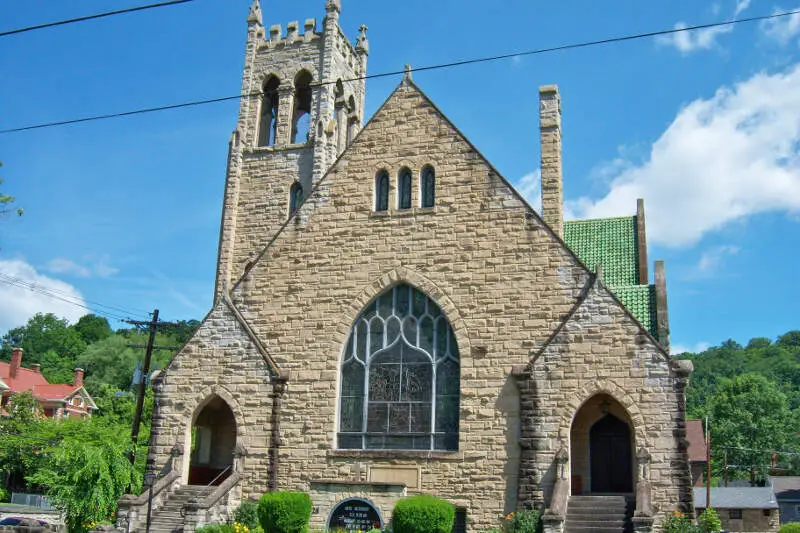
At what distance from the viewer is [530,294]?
1872cm

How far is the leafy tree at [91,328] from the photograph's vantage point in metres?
111

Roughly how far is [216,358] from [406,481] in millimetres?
5859

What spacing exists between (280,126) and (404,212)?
1513cm

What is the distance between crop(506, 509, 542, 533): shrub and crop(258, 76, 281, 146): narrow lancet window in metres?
22.0

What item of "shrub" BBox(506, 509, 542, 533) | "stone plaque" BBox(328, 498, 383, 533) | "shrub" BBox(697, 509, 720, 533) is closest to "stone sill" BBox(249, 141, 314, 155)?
"stone plaque" BBox(328, 498, 383, 533)

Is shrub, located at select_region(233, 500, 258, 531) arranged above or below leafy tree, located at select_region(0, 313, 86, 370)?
below

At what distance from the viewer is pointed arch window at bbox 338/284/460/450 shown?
19000 mm

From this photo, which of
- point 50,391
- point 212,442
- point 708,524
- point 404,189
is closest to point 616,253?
point 404,189

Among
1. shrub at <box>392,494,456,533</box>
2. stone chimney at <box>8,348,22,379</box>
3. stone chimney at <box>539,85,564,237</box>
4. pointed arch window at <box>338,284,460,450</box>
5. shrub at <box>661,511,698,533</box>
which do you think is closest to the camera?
shrub at <box>661,511,698,533</box>

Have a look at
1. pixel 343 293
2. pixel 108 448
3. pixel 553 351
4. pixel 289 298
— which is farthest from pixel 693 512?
pixel 108 448

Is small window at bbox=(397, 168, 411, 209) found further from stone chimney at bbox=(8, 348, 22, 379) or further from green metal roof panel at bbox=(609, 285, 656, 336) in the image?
stone chimney at bbox=(8, 348, 22, 379)

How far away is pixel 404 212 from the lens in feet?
67.2

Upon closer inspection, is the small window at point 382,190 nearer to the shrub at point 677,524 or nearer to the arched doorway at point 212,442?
the arched doorway at point 212,442

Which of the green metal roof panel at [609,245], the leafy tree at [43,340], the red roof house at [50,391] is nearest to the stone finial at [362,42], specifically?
the green metal roof panel at [609,245]
